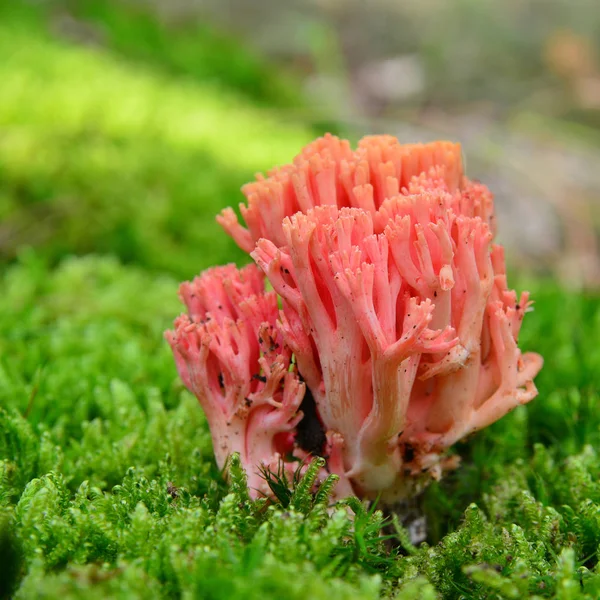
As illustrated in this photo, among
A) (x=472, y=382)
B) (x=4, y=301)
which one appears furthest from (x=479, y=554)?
(x=4, y=301)

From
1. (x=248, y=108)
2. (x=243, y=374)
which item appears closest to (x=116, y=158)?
(x=248, y=108)

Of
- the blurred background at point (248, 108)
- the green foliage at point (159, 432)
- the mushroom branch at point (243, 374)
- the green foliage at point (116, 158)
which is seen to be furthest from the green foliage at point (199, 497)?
the blurred background at point (248, 108)

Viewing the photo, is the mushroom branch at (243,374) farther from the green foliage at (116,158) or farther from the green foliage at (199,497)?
the green foliage at (116,158)

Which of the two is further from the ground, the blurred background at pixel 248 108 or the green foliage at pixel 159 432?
the blurred background at pixel 248 108

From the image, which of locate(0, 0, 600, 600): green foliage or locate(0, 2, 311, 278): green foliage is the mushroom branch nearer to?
locate(0, 0, 600, 600): green foliage

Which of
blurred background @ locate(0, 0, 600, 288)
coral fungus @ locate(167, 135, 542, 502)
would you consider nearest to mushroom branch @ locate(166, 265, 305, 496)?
coral fungus @ locate(167, 135, 542, 502)

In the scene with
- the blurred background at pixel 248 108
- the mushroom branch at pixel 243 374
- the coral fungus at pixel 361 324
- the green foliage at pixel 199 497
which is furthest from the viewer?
the blurred background at pixel 248 108
